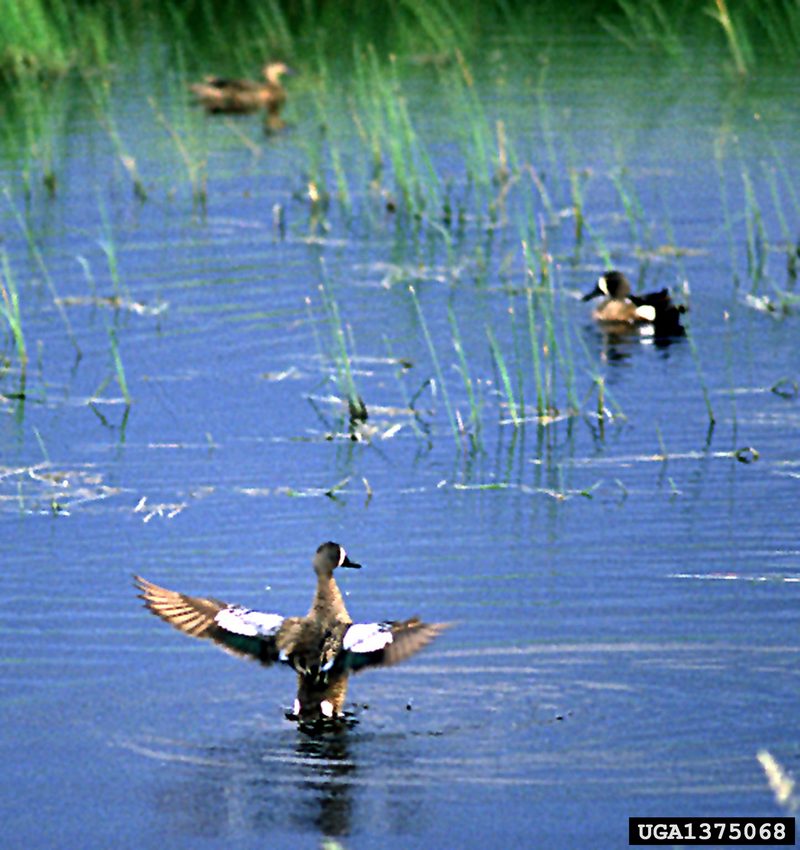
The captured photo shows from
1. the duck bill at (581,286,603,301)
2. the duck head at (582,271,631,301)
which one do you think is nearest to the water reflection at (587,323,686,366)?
the duck head at (582,271,631,301)

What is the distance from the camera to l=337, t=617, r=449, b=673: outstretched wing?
23.0 ft

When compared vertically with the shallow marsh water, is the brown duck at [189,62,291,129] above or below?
below

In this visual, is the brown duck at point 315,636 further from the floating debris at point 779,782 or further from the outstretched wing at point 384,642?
the floating debris at point 779,782

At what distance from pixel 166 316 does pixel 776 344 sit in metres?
3.54

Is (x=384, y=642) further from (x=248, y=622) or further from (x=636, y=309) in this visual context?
(x=636, y=309)

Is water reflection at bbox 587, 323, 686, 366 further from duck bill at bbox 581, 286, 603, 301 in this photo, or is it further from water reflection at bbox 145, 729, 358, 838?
water reflection at bbox 145, 729, 358, 838

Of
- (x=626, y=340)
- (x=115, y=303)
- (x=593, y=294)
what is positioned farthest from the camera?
(x=593, y=294)

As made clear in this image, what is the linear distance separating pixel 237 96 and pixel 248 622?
14.4 metres

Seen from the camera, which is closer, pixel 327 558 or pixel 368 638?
pixel 368 638

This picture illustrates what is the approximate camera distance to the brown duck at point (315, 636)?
7031 mm

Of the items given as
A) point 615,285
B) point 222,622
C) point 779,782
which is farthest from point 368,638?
point 615,285

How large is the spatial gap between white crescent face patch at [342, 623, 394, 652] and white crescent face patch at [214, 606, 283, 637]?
269 millimetres

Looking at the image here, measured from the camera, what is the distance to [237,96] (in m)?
21.1

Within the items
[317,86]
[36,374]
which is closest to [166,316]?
[36,374]
